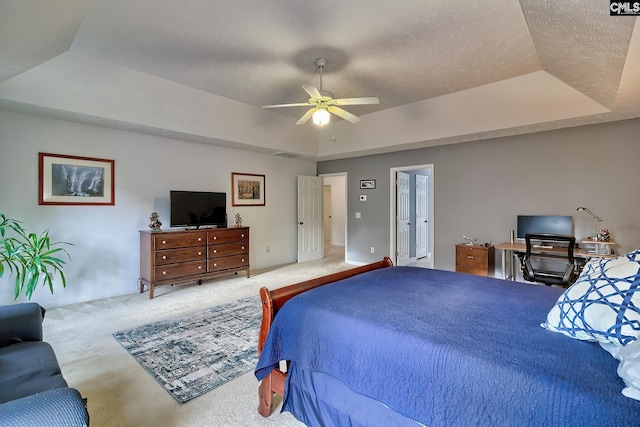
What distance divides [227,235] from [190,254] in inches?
26.5

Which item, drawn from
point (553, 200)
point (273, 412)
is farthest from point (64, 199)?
point (553, 200)

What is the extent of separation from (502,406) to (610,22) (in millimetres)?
2504

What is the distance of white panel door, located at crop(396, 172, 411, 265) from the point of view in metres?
6.33

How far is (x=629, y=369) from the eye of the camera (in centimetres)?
95

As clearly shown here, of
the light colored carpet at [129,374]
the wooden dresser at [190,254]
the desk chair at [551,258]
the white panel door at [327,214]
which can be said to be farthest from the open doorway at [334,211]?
the desk chair at [551,258]

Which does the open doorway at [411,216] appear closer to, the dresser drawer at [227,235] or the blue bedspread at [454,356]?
the dresser drawer at [227,235]

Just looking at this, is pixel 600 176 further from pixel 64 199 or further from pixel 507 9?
pixel 64 199

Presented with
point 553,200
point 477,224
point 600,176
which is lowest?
point 477,224

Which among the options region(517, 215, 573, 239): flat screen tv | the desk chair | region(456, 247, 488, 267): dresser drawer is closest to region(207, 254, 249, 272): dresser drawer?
region(456, 247, 488, 267): dresser drawer

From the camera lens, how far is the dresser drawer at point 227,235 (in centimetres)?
489

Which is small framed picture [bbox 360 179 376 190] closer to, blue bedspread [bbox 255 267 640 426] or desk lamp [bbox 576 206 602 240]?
desk lamp [bbox 576 206 602 240]

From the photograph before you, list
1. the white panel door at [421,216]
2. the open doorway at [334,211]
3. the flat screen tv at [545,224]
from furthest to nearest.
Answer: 1. the open doorway at [334,211]
2. the white panel door at [421,216]
3. the flat screen tv at [545,224]

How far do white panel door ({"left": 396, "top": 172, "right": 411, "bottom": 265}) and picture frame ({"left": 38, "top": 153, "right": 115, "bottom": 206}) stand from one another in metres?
5.02

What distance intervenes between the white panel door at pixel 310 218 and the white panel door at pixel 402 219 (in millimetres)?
1959
